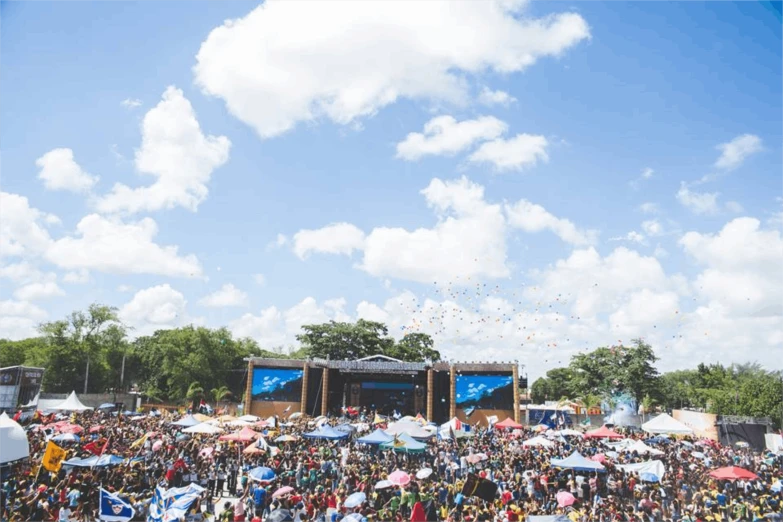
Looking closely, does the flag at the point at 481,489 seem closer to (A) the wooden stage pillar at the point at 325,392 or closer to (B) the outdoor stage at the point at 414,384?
(B) the outdoor stage at the point at 414,384

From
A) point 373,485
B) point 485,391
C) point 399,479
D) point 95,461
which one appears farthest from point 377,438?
point 485,391

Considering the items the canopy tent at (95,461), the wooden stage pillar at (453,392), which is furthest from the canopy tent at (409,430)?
the wooden stage pillar at (453,392)

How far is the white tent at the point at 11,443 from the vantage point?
14516 millimetres

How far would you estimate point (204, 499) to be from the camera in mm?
16766

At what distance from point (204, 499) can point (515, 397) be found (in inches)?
1385

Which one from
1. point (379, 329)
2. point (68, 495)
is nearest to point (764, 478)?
point (68, 495)

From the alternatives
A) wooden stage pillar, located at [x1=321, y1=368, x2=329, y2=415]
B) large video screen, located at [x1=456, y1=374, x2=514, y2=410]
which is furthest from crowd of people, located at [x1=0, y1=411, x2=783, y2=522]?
wooden stage pillar, located at [x1=321, y1=368, x2=329, y2=415]

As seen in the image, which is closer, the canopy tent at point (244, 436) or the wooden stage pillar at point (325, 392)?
the canopy tent at point (244, 436)

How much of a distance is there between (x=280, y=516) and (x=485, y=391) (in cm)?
3845

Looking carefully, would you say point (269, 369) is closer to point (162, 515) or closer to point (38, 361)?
point (38, 361)

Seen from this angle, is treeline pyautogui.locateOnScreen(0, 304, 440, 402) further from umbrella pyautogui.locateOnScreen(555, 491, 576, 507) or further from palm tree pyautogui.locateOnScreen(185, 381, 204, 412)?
umbrella pyautogui.locateOnScreen(555, 491, 576, 507)

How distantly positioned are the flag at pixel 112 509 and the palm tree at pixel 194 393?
49380 millimetres

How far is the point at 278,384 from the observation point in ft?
164

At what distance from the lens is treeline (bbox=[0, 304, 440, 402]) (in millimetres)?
61312
